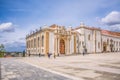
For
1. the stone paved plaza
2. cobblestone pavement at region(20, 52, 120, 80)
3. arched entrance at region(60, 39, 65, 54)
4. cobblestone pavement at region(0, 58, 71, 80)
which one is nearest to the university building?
arched entrance at region(60, 39, 65, 54)

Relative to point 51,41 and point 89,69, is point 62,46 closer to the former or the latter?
point 51,41

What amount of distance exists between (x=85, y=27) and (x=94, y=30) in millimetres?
4953

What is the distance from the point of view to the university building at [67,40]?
150 feet

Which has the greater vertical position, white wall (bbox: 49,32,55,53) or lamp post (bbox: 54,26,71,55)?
lamp post (bbox: 54,26,71,55)

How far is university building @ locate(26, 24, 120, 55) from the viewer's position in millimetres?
45594

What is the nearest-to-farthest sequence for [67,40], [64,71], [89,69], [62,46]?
1. [64,71]
2. [89,69]
3. [62,46]
4. [67,40]

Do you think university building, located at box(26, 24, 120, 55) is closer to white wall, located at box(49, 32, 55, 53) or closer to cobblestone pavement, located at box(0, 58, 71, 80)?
white wall, located at box(49, 32, 55, 53)

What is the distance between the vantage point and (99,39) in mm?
59625

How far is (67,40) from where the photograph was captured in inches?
1919

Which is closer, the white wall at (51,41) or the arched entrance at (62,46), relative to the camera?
the white wall at (51,41)

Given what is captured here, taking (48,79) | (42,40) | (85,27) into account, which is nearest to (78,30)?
(85,27)

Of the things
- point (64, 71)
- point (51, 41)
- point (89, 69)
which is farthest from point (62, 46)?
point (64, 71)

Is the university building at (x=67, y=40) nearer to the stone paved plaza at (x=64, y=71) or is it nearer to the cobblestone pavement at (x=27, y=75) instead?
the stone paved plaza at (x=64, y=71)

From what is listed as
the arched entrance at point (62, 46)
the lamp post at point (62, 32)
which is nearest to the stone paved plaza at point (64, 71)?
the lamp post at point (62, 32)
